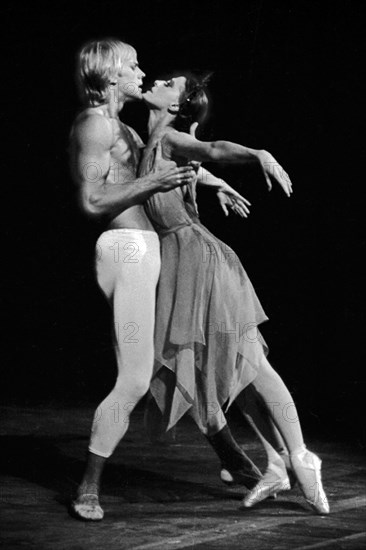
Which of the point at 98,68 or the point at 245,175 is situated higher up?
the point at 98,68

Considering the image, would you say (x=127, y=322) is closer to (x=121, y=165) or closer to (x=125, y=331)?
Result: (x=125, y=331)

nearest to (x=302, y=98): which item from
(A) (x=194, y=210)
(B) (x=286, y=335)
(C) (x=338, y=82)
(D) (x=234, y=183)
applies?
(C) (x=338, y=82)

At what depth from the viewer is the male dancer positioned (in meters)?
4.20

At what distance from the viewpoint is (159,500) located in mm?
4457

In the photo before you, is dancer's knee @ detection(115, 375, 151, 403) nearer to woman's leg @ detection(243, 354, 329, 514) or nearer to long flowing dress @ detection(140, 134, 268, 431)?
long flowing dress @ detection(140, 134, 268, 431)

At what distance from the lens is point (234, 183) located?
688 cm

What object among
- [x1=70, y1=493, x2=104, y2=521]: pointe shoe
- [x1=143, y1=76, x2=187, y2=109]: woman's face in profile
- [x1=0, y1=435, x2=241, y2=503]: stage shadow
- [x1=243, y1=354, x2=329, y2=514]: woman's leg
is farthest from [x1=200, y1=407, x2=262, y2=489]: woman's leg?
[x1=143, y1=76, x2=187, y2=109]: woman's face in profile

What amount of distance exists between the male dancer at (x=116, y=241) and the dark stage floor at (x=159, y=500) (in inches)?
8.3

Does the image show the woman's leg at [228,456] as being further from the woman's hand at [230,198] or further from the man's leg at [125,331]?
the woman's hand at [230,198]

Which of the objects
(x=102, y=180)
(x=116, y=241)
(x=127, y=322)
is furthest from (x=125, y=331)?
(x=102, y=180)

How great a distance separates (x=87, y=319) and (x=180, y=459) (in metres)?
2.75

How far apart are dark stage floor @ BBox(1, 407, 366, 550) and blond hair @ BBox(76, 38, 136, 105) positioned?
4.52ft

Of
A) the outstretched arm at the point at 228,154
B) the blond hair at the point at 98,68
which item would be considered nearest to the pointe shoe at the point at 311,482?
the outstretched arm at the point at 228,154

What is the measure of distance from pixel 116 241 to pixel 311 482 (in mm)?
1011
